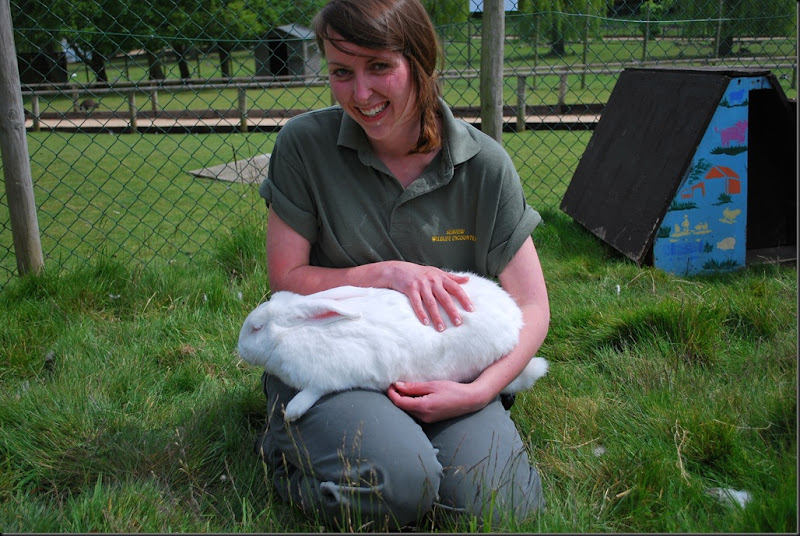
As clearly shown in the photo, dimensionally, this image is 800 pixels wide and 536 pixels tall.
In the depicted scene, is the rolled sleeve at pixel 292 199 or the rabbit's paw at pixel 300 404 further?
the rolled sleeve at pixel 292 199

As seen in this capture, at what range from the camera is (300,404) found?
1.81 metres

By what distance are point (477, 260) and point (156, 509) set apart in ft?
3.83

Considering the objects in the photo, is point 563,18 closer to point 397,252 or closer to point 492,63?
point 492,63

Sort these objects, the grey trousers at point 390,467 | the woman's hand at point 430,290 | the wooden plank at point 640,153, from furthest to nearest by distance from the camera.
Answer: the wooden plank at point 640,153
the woman's hand at point 430,290
the grey trousers at point 390,467

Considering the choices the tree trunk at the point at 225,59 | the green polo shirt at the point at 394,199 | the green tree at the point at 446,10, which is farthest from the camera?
the green tree at the point at 446,10

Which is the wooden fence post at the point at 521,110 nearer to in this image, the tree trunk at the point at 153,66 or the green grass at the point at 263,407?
the tree trunk at the point at 153,66

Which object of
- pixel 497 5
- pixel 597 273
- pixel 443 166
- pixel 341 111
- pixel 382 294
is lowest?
pixel 597 273

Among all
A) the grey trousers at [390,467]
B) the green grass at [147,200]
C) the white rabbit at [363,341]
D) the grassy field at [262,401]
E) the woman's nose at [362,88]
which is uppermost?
the woman's nose at [362,88]

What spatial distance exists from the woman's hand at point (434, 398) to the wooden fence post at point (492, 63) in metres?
2.14

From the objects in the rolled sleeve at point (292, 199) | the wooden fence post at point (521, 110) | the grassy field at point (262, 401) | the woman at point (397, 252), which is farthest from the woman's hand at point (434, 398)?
the wooden fence post at point (521, 110)

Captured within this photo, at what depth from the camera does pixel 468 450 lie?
6.05ft

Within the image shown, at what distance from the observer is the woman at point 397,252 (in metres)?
1.74

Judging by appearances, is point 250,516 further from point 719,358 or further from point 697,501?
point 719,358

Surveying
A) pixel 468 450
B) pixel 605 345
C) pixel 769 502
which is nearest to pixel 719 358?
pixel 605 345
